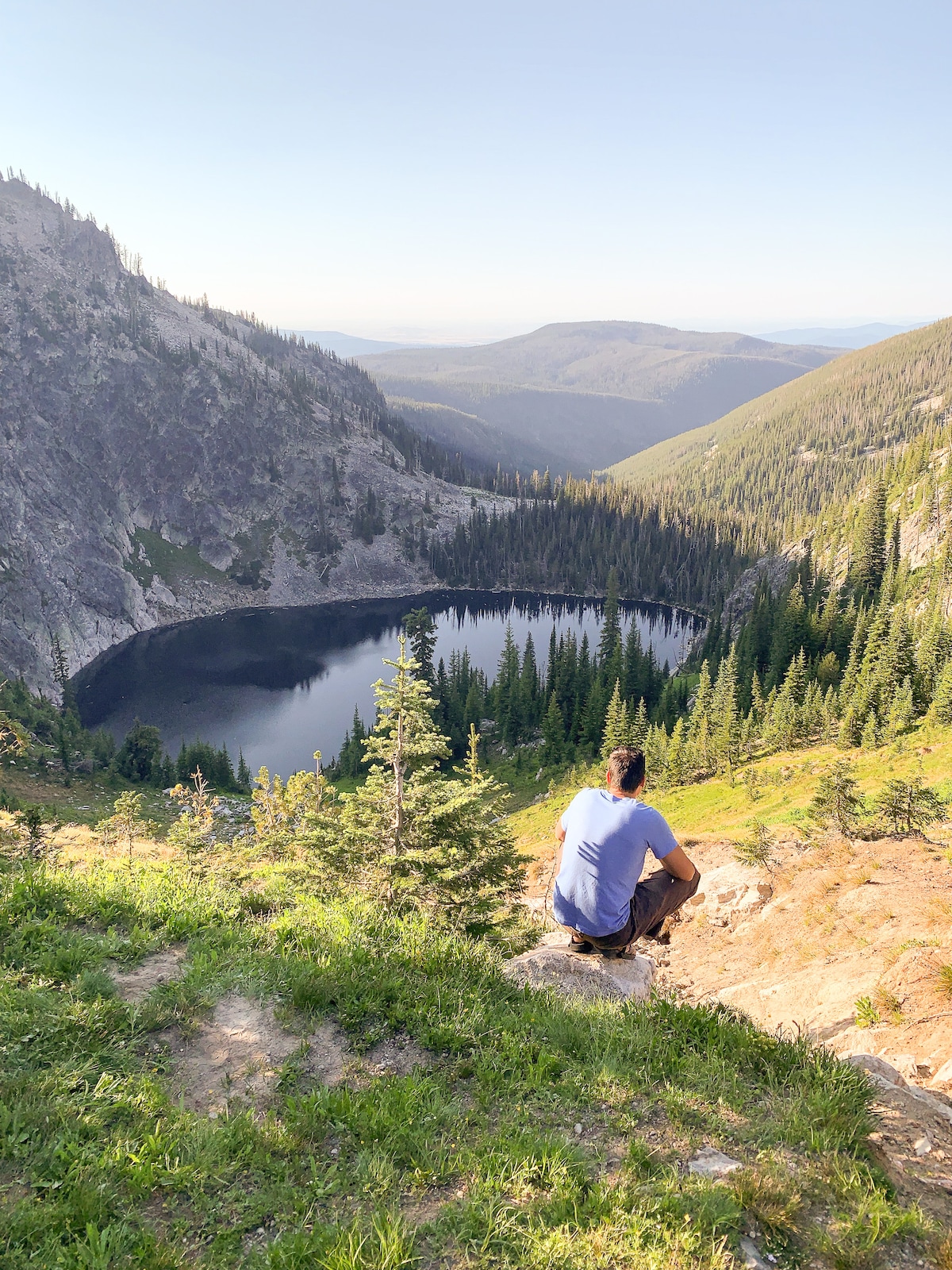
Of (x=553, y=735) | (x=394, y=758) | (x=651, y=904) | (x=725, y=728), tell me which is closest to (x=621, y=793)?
(x=651, y=904)

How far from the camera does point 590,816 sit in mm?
7773

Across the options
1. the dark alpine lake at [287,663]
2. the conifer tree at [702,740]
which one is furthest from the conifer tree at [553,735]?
the dark alpine lake at [287,663]

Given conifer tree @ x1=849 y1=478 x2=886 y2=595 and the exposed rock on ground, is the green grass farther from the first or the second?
conifer tree @ x1=849 y1=478 x2=886 y2=595

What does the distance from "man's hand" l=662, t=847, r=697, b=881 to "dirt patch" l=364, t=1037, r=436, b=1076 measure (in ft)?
11.3

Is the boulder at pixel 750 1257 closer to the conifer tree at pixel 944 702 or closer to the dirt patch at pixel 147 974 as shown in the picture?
the dirt patch at pixel 147 974

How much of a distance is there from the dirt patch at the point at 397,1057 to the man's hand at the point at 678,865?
11.3 feet

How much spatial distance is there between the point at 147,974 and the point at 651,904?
618 cm

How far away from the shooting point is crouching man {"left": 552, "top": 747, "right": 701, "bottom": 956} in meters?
7.58

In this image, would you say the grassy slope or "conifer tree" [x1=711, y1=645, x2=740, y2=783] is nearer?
the grassy slope

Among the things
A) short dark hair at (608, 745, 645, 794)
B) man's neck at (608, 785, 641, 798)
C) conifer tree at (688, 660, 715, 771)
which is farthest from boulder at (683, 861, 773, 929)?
conifer tree at (688, 660, 715, 771)

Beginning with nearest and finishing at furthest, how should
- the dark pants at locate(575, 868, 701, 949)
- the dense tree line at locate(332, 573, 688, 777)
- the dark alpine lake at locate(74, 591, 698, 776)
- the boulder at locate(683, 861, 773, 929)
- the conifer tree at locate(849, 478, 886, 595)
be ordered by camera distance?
the dark pants at locate(575, 868, 701, 949) → the boulder at locate(683, 861, 773, 929) → the dense tree line at locate(332, 573, 688, 777) → the conifer tree at locate(849, 478, 886, 595) → the dark alpine lake at locate(74, 591, 698, 776)

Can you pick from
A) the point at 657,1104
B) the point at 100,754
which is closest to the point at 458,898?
the point at 657,1104

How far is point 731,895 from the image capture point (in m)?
17.0

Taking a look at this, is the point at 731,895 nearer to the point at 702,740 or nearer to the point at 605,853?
the point at 605,853
